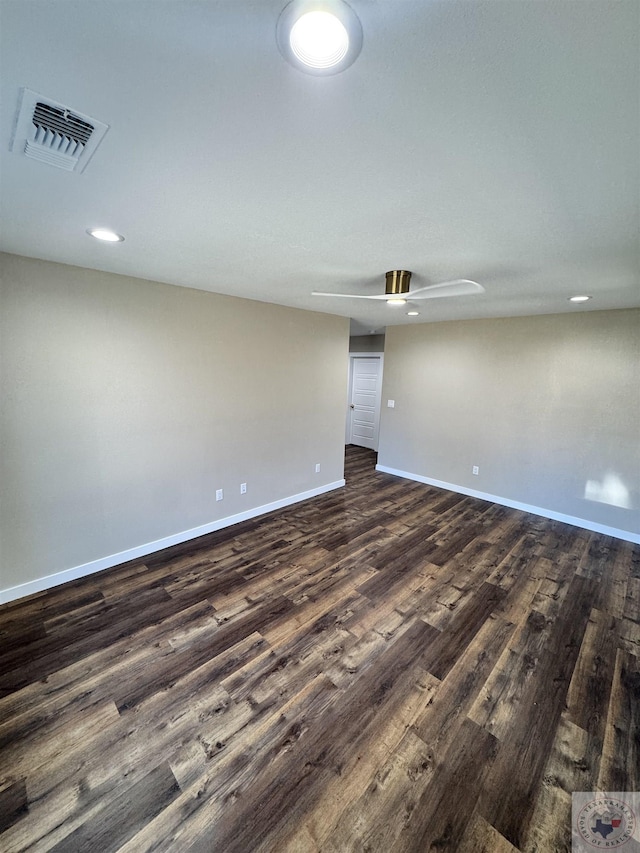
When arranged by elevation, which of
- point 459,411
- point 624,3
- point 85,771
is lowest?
point 85,771

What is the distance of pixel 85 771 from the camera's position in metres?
1.43

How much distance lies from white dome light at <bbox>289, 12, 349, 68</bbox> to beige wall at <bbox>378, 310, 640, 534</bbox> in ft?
13.4

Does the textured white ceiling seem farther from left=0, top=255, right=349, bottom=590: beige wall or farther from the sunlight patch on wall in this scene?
the sunlight patch on wall

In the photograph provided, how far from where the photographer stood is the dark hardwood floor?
1.29 m

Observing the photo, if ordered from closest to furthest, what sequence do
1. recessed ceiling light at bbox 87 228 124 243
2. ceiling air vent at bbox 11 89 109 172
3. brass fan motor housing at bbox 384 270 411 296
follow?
ceiling air vent at bbox 11 89 109 172
recessed ceiling light at bbox 87 228 124 243
brass fan motor housing at bbox 384 270 411 296

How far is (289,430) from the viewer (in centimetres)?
412

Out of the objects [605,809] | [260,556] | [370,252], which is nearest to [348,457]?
[260,556]

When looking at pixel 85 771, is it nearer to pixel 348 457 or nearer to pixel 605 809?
pixel 605 809

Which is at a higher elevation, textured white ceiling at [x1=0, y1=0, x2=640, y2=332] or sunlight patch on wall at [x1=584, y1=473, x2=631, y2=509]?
textured white ceiling at [x1=0, y1=0, x2=640, y2=332]

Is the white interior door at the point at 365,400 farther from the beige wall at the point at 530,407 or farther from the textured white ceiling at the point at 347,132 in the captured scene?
the textured white ceiling at the point at 347,132

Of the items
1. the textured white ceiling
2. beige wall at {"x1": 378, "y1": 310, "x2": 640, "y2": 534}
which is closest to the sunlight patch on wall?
beige wall at {"x1": 378, "y1": 310, "x2": 640, "y2": 534}

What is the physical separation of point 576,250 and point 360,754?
109 inches

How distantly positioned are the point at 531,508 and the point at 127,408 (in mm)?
4711

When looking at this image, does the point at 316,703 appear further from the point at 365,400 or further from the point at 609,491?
the point at 365,400
